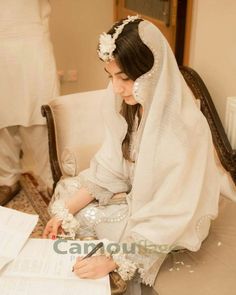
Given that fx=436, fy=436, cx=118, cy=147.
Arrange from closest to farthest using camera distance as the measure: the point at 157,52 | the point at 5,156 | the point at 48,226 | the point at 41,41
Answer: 1. the point at 157,52
2. the point at 48,226
3. the point at 41,41
4. the point at 5,156

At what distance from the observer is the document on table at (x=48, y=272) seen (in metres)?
1.14

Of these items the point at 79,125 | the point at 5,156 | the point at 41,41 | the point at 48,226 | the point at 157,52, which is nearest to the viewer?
the point at 157,52

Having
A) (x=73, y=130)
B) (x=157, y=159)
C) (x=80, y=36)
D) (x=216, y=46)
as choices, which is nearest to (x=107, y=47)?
(x=157, y=159)

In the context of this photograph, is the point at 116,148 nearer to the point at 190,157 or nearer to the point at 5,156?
the point at 190,157

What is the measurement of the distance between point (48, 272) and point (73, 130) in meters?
0.91

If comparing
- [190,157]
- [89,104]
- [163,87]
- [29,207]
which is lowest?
[29,207]

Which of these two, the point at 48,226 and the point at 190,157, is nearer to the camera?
the point at 190,157

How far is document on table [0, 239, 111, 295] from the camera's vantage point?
1142 mm

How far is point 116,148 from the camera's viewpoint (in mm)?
1557

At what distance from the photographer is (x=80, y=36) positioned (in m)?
3.23

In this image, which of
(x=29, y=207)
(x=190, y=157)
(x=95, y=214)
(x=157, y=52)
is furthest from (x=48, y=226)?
(x=29, y=207)

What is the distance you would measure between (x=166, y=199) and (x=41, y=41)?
1.38m

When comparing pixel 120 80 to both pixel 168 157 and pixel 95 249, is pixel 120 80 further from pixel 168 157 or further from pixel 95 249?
pixel 95 249

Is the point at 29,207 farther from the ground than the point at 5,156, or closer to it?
closer to it
